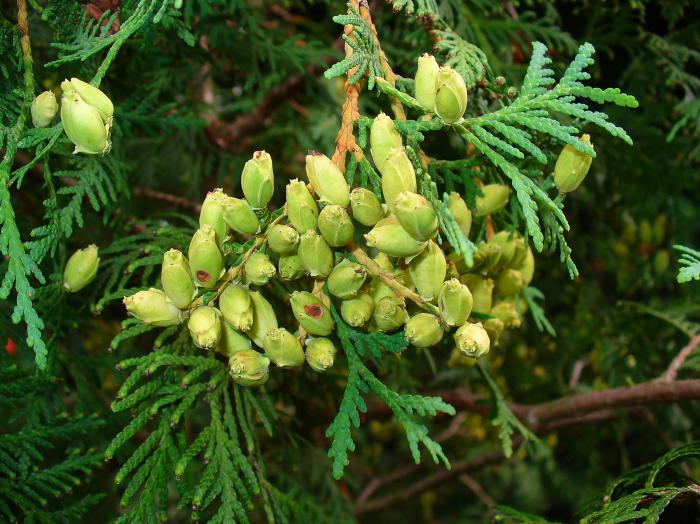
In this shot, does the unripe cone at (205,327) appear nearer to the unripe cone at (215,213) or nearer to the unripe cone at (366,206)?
the unripe cone at (215,213)

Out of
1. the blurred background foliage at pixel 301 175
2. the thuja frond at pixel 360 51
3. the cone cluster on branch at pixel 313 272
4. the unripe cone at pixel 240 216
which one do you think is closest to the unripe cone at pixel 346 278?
the cone cluster on branch at pixel 313 272

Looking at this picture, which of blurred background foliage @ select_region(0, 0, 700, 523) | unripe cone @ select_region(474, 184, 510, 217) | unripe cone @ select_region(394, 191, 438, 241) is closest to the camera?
unripe cone @ select_region(394, 191, 438, 241)

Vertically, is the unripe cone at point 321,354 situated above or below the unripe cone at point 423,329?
below

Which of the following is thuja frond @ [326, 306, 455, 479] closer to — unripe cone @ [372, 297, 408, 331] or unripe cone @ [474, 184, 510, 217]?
unripe cone @ [372, 297, 408, 331]

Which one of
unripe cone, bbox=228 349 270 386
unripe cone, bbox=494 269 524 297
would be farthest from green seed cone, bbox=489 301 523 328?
unripe cone, bbox=228 349 270 386

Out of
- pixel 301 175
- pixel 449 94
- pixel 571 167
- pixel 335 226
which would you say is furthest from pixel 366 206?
pixel 301 175

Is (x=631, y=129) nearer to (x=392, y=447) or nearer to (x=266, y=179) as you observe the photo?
(x=266, y=179)
